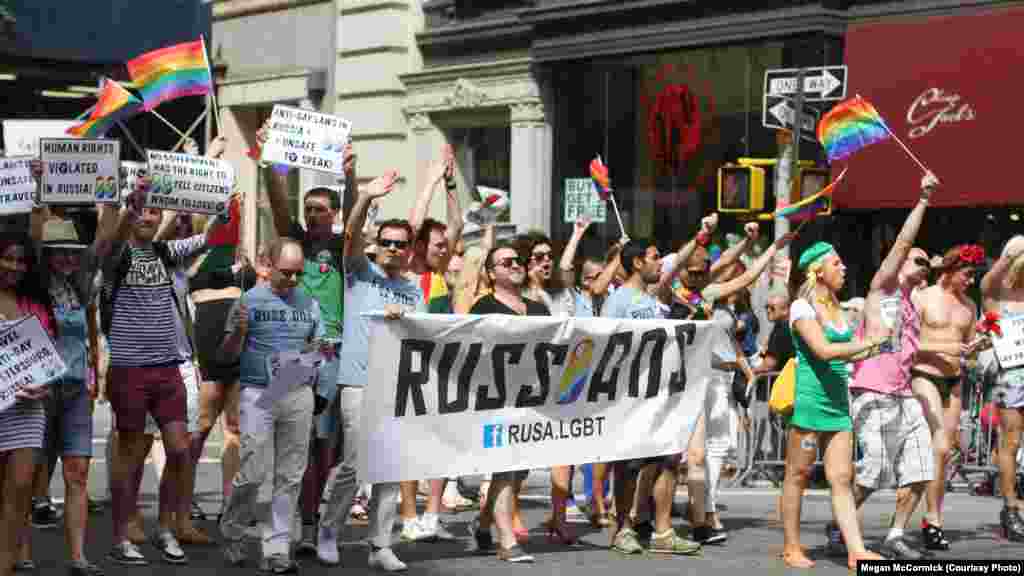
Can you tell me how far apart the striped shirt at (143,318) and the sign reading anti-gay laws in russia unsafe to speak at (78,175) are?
1.20 feet

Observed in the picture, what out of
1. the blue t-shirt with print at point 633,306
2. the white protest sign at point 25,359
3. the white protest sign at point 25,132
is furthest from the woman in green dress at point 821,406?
the white protest sign at point 25,132

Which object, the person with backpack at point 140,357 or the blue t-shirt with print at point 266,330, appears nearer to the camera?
the blue t-shirt with print at point 266,330

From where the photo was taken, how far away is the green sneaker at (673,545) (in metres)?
11.5

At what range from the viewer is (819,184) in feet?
56.1

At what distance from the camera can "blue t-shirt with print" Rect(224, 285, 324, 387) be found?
10406 millimetres

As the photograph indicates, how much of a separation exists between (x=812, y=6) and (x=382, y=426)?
12226mm

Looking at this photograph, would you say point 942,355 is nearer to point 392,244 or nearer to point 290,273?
point 392,244

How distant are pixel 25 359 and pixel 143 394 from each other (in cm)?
133

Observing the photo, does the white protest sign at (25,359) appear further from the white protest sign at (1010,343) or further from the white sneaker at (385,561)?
the white protest sign at (1010,343)

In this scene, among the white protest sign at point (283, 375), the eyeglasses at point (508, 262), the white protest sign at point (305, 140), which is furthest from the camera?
the white protest sign at point (305, 140)

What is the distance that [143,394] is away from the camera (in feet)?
34.5

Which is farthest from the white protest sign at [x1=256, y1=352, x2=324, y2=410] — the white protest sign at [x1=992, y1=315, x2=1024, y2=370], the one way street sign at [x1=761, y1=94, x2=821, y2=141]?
the one way street sign at [x1=761, y1=94, x2=821, y2=141]

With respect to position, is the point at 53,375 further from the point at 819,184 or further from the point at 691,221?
the point at 691,221

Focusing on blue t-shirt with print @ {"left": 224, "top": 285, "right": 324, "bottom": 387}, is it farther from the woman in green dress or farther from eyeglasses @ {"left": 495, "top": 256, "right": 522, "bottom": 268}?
the woman in green dress
